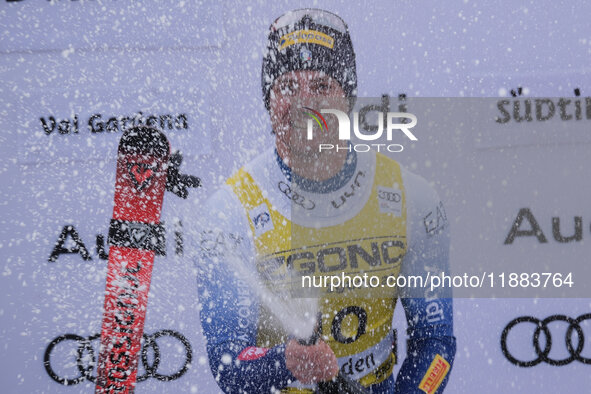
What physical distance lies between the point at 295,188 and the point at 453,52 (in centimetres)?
62

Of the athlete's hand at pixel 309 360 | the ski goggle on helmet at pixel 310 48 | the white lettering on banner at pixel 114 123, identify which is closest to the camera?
the athlete's hand at pixel 309 360

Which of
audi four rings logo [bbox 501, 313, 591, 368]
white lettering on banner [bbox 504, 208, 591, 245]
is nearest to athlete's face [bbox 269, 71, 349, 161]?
white lettering on banner [bbox 504, 208, 591, 245]

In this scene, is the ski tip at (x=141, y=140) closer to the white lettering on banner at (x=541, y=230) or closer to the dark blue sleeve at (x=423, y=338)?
the dark blue sleeve at (x=423, y=338)

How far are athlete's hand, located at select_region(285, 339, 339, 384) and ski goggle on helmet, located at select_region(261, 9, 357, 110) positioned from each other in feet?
2.06

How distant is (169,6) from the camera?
1.46 metres

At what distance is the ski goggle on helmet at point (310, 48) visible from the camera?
51.0 inches

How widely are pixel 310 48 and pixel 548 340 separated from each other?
42.7 inches

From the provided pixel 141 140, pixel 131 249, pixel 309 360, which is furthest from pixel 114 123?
pixel 309 360

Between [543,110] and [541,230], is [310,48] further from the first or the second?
[541,230]

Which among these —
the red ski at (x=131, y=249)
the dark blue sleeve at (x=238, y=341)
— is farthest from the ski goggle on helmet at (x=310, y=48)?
the dark blue sleeve at (x=238, y=341)

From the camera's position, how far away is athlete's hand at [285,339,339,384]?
3.70 ft

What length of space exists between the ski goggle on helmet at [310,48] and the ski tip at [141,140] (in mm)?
316

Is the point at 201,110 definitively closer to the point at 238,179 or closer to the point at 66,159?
the point at 238,179

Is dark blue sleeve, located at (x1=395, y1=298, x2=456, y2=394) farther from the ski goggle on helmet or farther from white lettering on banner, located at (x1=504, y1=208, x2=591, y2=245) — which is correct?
the ski goggle on helmet
